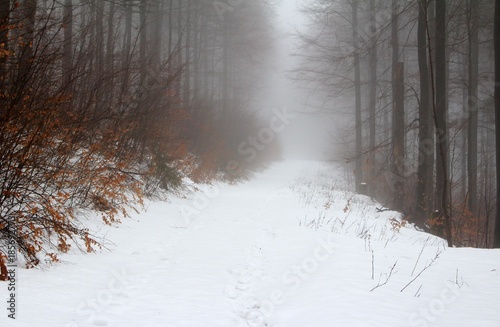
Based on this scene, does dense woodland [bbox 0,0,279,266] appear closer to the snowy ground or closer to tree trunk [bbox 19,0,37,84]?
tree trunk [bbox 19,0,37,84]

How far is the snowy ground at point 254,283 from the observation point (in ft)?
10.1

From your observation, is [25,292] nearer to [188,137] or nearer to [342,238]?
[342,238]

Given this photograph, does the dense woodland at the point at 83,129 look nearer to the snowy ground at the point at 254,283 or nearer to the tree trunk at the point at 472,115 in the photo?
the snowy ground at the point at 254,283

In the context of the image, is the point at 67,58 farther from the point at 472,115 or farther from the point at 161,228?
the point at 472,115

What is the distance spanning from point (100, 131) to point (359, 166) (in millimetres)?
12393

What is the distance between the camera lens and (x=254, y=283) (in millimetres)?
4133

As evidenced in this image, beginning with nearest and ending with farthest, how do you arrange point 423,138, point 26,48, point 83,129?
point 26,48, point 83,129, point 423,138

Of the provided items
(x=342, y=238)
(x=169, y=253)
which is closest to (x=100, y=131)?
(x=169, y=253)

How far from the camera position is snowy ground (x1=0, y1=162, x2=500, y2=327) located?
121 inches

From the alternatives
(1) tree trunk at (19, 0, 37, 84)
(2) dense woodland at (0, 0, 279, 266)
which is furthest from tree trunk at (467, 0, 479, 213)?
(1) tree trunk at (19, 0, 37, 84)

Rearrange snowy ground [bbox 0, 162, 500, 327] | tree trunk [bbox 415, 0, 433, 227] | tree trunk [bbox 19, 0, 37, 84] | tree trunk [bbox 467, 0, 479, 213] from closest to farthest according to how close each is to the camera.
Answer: snowy ground [bbox 0, 162, 500, 327]
tree trunk [bbox 19, 0, 37, 84]
tree trunk [bbox 415, 0, 433, 227]
tree trunk [bbox 467, 0, 479, 213]

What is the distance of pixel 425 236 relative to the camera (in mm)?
7934

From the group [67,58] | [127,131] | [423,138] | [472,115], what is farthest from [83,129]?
[472,115]

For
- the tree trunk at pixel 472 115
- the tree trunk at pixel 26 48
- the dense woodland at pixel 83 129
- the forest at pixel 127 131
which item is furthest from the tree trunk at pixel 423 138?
the tree trunk at pixel 26 48
